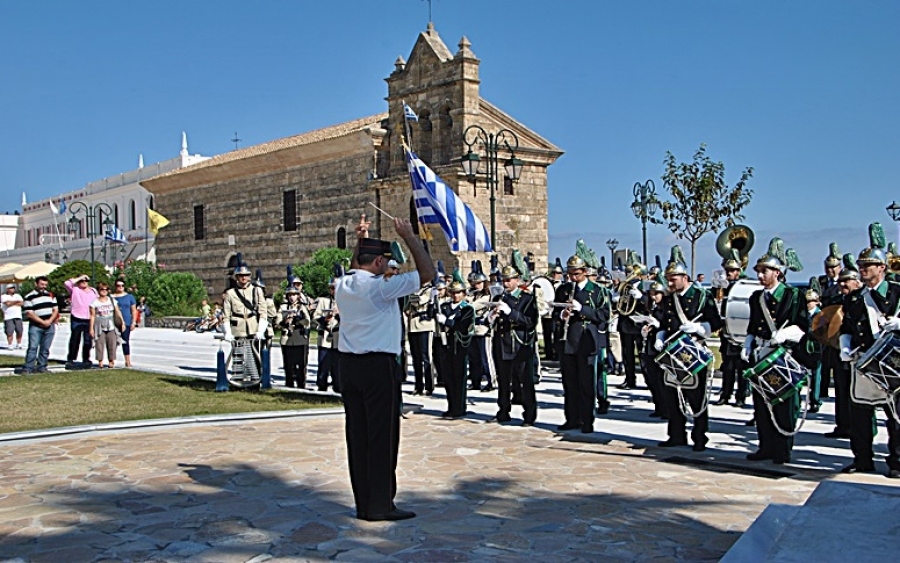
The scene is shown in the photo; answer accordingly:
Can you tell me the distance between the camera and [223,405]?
1250 centimetres

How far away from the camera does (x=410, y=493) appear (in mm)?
7246

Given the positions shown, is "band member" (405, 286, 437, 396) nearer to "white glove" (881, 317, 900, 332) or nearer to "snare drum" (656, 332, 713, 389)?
"snare drum" (656, 332, 713, 389)

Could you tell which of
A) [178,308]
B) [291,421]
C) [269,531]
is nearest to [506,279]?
[291,421]

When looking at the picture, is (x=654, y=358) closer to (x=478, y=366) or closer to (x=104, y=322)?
(x=478, y=366)

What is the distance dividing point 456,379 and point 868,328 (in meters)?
5.11

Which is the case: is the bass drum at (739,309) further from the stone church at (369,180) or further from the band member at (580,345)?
the stone church at (369,180)

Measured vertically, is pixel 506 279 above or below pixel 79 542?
above

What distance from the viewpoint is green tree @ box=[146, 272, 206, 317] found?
43.6 m

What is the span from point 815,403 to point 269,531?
7.81 metres

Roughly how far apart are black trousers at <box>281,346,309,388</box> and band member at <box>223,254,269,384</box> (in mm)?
1367

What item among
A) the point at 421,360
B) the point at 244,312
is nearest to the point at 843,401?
the point at 421,360

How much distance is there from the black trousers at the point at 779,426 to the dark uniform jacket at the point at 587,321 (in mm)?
2252

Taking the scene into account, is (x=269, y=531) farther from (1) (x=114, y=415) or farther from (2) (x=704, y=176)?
(2) (x=704, y=176)

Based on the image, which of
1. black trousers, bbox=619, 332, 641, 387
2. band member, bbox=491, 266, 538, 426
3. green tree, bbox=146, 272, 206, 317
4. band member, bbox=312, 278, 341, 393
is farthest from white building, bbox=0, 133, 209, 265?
band member, bbox=491, 266, 538, 426
